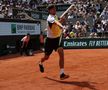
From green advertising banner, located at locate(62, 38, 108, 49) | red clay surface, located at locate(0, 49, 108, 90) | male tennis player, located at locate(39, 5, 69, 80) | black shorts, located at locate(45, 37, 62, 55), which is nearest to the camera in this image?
red clay surface, located at locate(0, 49, 108, 90)

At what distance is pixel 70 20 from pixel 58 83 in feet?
72.4

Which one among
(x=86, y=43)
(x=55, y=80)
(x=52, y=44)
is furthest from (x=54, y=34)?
(x=86, y=43)

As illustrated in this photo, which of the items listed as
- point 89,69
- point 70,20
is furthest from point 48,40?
point 70,20

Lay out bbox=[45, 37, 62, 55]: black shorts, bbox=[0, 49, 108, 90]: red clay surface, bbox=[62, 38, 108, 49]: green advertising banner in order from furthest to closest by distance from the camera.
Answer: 1. bbox=[62, 38, 108, 49]: green advertising banner
2. bbox=[45, 37, 62, 55]: black shorts
3. bbox=[0, 49, 108, 90]: red clay surface

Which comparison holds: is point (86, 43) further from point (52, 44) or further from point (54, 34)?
point (54, 34)

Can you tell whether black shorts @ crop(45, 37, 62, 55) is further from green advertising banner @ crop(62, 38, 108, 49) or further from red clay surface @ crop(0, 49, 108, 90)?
green advertising banner @ crop(62, 38, 108, 49)

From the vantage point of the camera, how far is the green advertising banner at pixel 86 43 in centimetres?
2548

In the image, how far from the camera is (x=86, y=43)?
1017 inches

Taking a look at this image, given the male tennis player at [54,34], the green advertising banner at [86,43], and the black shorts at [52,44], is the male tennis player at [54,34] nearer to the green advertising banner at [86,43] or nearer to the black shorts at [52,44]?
the black shorts at [52,44]

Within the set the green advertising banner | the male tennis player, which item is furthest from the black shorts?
the green advertising banner

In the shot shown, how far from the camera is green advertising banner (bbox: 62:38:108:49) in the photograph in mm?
25475

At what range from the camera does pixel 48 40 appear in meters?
10.7

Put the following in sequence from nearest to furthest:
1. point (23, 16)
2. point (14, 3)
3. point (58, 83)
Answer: point (58, 83)
point (23, 16)
point (14, 3)

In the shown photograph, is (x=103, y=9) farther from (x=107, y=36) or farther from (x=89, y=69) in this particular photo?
(x=89, y=69)
